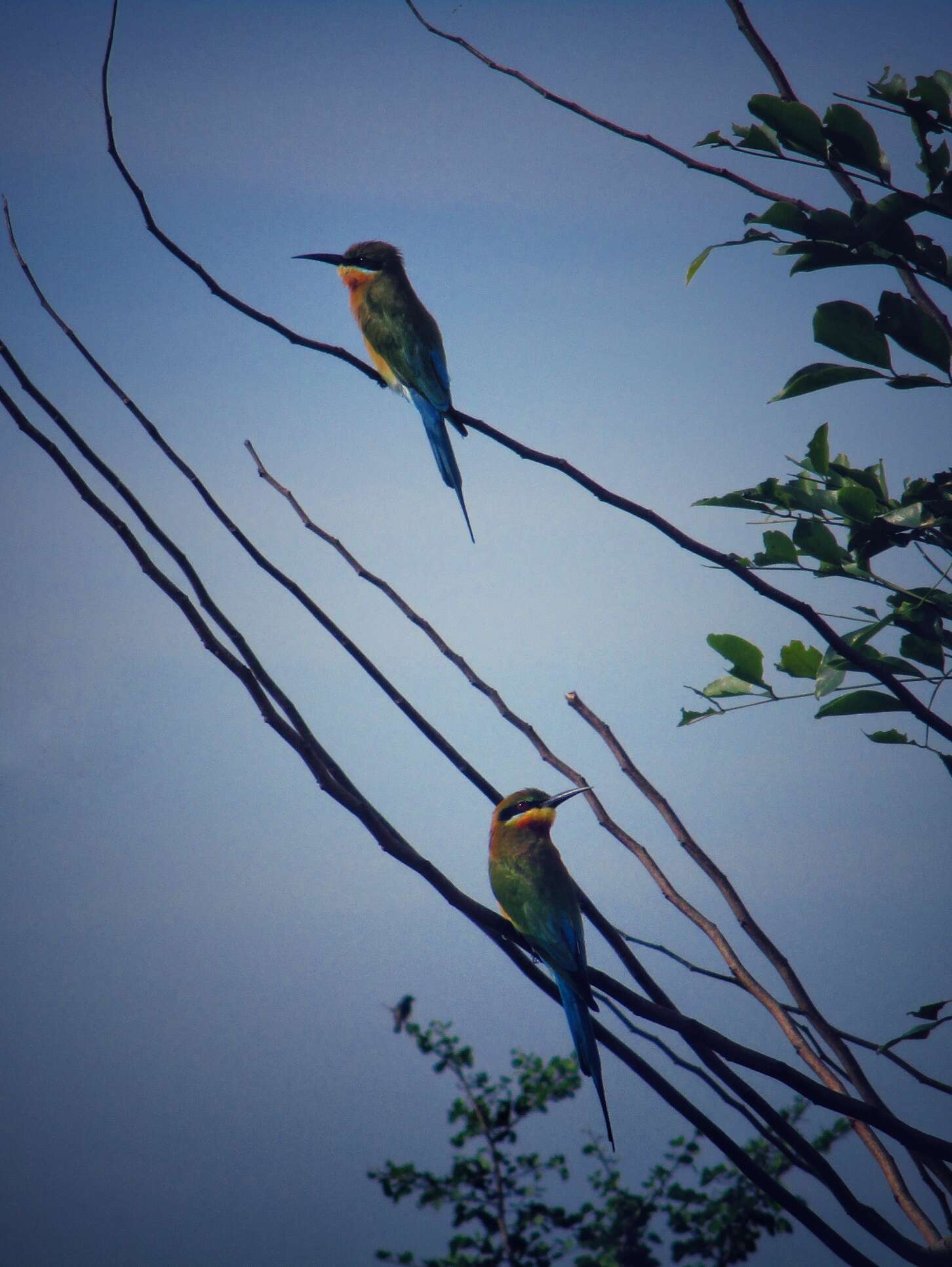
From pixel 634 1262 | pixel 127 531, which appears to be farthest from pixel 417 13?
pixel 634 1262

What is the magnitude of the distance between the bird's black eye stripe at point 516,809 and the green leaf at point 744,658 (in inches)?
46.4

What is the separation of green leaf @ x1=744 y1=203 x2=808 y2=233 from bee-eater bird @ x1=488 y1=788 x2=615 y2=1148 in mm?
714

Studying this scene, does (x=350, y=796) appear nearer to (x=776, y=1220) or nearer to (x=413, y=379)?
(x=413, y=379)

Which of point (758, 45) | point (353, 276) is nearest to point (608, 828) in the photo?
point (758, 45)

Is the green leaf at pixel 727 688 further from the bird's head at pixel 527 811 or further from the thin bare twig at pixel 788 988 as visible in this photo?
the bird's head at pixel 527 811

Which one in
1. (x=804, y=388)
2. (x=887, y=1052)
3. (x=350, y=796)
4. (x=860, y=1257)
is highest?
(x=804, y=388)

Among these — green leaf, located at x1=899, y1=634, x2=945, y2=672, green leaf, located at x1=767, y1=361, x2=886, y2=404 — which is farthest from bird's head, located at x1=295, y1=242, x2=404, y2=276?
green leaf, located at x1=899, y1=634, x2=945, y2=672

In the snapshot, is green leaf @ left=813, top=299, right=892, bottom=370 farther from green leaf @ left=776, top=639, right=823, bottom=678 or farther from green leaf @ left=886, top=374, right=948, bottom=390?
green leaf @ left=776, top=639, right=823, bottom=678

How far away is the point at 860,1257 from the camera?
87 centimetres

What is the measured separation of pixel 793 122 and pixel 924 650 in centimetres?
60

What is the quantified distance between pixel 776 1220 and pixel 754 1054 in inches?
141

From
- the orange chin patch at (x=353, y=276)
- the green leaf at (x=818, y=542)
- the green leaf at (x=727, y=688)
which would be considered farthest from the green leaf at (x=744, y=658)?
the orange chin patch at (x=353, y=276)

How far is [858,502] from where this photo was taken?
1.05 m

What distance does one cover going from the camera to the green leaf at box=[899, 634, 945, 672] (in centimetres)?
106
